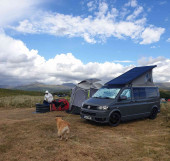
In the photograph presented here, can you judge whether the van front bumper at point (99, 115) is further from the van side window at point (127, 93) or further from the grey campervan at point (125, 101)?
the van side window at point (127, 93)

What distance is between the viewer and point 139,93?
911 centimetres

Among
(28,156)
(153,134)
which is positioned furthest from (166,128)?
A: (28,156)

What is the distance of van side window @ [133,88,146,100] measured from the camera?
29.1 feet

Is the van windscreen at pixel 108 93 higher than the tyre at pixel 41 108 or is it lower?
higher

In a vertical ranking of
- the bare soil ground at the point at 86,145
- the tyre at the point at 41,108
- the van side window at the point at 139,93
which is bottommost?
the bare soil ground at the point at 86,145

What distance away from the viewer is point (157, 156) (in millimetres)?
4551

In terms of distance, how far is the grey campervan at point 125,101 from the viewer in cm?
780

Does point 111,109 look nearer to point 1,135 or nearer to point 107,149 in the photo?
point 107,149

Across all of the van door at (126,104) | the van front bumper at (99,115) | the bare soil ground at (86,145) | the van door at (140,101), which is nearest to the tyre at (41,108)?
the bare soil ground at (86,145)

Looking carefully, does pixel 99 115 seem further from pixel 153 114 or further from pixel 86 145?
pixel 153 114

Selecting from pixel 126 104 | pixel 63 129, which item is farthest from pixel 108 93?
pixel 63 129

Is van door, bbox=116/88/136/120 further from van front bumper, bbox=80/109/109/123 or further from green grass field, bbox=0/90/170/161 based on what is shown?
green grass field, bbox=0/90/170/161

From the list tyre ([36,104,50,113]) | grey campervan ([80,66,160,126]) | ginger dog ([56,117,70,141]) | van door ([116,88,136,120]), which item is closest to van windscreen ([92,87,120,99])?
grey campervan ([80,66,160,126])

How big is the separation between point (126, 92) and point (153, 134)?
2.41 m
